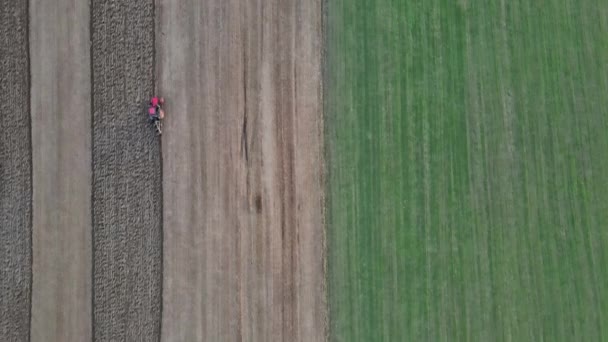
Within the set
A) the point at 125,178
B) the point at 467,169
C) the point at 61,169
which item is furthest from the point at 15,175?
the point at 467,169

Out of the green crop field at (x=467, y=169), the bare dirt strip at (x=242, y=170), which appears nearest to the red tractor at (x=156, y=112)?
the bare dirt strip at (x=242, y=170)

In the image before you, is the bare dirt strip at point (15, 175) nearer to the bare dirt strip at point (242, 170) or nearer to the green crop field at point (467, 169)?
the bare dirt strip at point (242, 170)

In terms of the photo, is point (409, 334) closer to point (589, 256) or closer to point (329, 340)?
point (329, 340)

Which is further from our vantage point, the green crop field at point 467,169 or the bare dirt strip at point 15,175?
the bare dirt strip at point 15,175

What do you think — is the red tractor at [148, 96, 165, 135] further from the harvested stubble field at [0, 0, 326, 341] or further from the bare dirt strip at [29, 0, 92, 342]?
the bare dirt strip at [29, 0, 92, 342]

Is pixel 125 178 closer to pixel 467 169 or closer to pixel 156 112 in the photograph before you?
pixel 156 112

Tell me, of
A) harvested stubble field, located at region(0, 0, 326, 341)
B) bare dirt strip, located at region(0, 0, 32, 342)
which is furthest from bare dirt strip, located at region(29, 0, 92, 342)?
bare dirt strip, located at region(0, 0, 32, 342)
